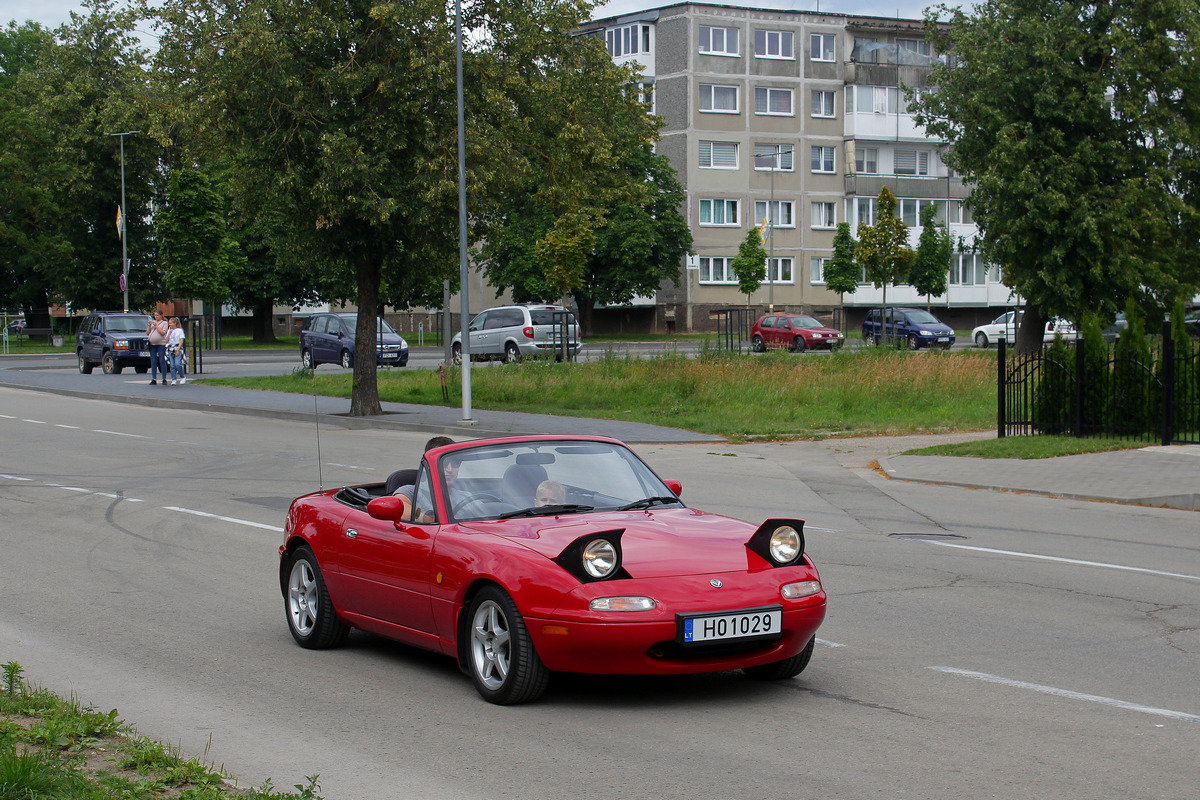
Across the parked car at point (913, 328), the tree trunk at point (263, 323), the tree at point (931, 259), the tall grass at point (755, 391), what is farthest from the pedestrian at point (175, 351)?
the tree at point (931, 259)

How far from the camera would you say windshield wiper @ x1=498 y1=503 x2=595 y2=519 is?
6777 millimetres

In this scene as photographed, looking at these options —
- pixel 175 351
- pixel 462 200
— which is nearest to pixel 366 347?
pixel 462 200

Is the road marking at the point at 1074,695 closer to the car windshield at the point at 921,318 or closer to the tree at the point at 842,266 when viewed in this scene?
the car windshield at the point at 921,318

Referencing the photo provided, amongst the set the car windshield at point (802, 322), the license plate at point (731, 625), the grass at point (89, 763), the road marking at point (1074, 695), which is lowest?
the road marking at point (1074, 695)

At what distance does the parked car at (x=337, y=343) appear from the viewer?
42.3 metres

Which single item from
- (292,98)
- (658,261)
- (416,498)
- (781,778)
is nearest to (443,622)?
(416,498)

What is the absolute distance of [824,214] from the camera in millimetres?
79625

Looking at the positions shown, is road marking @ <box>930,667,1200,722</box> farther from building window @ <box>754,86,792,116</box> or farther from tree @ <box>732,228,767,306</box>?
building window @ <box>754,86,792,116</box>

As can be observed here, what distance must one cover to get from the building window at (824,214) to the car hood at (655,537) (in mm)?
74476

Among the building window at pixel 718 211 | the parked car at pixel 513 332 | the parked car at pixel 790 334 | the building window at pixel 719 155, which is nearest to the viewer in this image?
the parked car at pixel 513 332

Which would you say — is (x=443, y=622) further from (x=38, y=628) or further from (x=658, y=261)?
(x=658, y=261)

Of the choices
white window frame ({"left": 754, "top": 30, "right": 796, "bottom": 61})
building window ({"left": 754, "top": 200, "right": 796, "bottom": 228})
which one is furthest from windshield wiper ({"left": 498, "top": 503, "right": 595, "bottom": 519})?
white window frame ({"left": 754, "top": 30, "right": 796, "bottom": 61})

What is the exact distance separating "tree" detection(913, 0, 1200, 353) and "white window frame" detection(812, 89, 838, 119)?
41.4m

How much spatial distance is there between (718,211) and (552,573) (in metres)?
72.3
